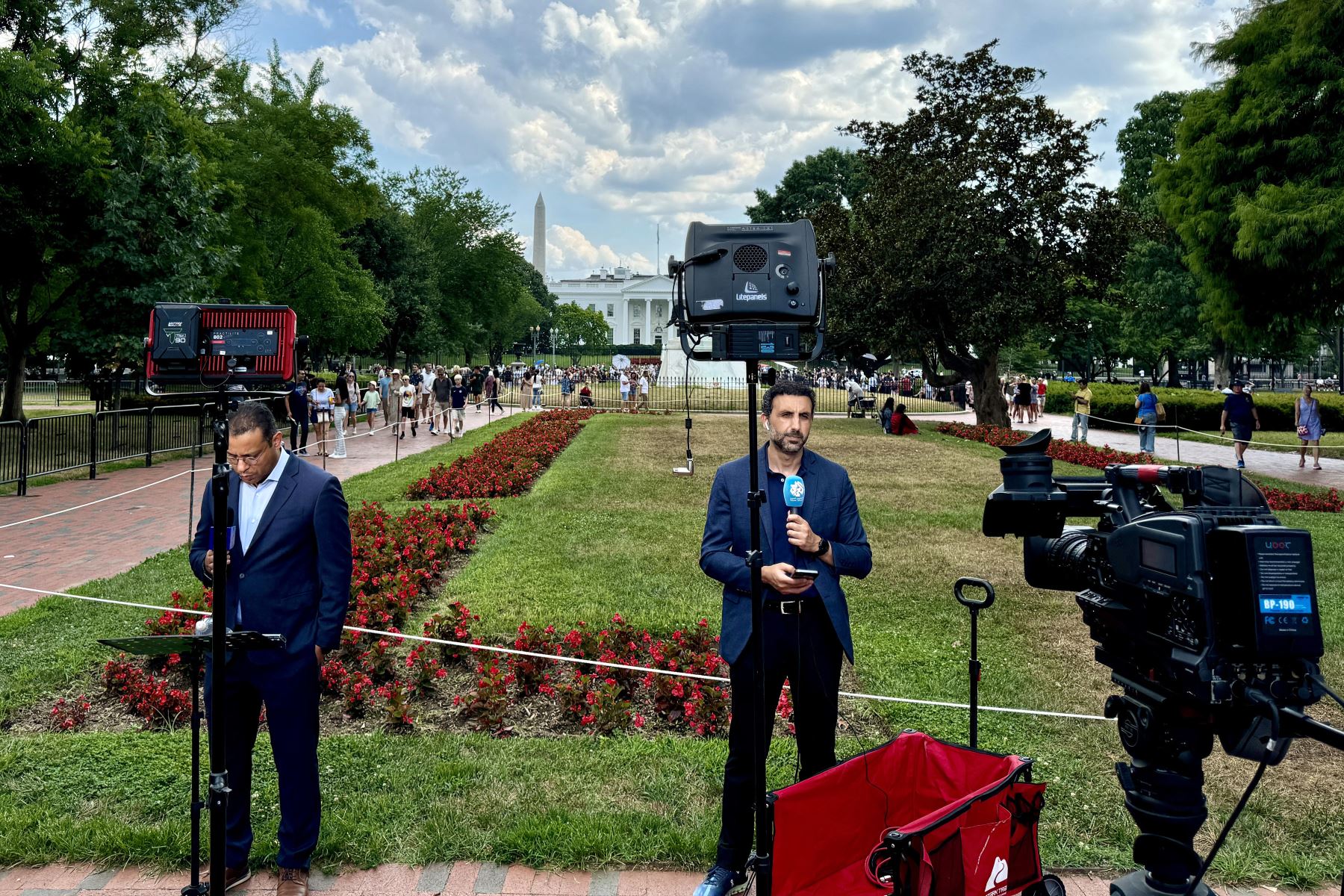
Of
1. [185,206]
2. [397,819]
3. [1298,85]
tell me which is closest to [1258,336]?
[1298,85]

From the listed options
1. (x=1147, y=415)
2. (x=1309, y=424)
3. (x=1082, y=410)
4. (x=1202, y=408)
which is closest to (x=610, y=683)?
(x=1309, y=424)

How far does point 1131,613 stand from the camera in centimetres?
256

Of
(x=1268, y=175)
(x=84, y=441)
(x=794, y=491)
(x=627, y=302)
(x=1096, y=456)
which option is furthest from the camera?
(x=627, y=302)

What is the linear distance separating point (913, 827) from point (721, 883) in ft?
3.36

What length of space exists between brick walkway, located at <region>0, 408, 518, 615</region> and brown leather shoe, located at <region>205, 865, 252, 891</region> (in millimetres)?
2963

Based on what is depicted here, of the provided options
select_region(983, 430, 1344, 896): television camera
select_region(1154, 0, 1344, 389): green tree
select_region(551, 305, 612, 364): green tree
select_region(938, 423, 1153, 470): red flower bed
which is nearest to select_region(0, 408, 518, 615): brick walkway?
select_region(983, 430, 1344, 896): television camera

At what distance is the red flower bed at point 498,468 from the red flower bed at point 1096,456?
7648mm

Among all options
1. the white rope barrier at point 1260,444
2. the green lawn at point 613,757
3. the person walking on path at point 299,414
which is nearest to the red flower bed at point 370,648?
the green lawn at point 613,757

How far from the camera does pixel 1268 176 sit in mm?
16891

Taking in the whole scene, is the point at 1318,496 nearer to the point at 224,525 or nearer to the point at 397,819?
the point at 397,819

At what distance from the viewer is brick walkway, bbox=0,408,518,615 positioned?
9.43 meters

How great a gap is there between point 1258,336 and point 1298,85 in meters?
5.05

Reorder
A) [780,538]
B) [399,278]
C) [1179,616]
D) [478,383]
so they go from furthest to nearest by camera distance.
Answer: [399,278] → [478,383] → [780,538] → [1179,616]

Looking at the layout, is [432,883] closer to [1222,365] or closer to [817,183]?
[1222,365]
